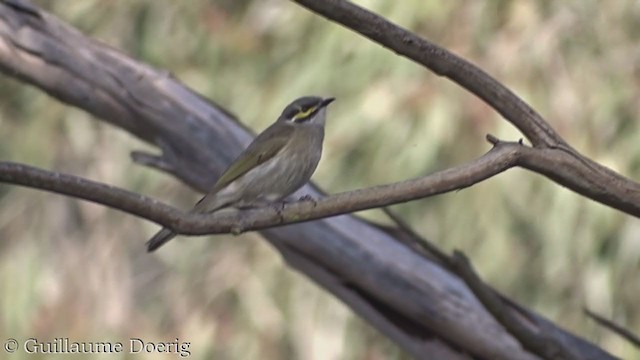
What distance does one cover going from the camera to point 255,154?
2.21m

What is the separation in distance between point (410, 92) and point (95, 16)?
971mm

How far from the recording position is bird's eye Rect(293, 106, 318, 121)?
7.58ft

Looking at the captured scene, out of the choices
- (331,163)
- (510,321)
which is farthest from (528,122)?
(331,163)

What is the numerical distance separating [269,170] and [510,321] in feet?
1.50

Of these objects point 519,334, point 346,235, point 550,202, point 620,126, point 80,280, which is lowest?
point 519,334

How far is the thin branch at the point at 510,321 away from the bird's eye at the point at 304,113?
418 millimetres

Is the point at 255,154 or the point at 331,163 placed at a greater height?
the point at 331,163

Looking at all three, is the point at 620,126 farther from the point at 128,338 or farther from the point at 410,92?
the point at 128,338

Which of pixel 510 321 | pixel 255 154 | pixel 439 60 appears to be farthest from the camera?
pixel 255 154

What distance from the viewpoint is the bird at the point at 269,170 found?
2.11 metres

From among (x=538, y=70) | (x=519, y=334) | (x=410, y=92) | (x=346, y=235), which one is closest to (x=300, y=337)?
(x=410, y=92)

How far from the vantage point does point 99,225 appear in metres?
4.04

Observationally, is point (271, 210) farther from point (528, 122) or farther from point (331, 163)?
point (331, 163)

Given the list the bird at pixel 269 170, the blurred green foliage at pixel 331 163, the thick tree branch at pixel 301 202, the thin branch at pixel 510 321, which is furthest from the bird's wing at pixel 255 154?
the blurred green foliage at pixel 331 163
